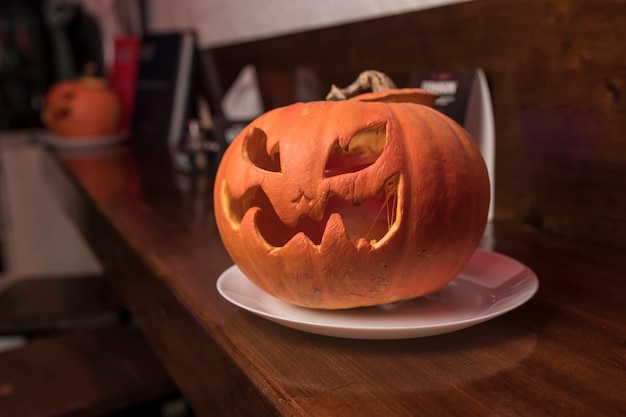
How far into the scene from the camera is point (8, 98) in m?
3.20

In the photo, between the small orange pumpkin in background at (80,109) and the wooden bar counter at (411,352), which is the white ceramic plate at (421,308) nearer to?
the wooden bar counter at (411,352)

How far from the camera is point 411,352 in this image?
0.48 metres

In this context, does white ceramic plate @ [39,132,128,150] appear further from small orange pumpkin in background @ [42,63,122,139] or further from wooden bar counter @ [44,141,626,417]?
wooden bar counter @ [44,141,626,417]

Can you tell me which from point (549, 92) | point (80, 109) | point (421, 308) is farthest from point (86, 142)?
point (421, 308)

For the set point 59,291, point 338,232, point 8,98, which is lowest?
point 59,291

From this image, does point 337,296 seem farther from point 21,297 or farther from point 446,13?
point 21,297

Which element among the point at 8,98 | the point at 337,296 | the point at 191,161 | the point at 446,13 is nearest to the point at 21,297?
the point at 191,161

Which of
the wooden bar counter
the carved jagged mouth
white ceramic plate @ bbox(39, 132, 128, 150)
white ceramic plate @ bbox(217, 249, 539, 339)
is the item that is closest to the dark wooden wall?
the wooden bar counter

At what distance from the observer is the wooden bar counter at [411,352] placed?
41 centimetres

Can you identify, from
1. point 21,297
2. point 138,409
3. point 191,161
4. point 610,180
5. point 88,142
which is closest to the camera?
point 610,180

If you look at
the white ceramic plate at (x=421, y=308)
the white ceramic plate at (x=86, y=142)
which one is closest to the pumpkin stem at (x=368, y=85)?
the white ceramic plate at (x=421, y=308)

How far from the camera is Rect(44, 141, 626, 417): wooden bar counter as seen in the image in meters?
0.41

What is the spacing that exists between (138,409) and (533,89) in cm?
82

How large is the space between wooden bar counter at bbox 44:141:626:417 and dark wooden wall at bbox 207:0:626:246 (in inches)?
1.9
